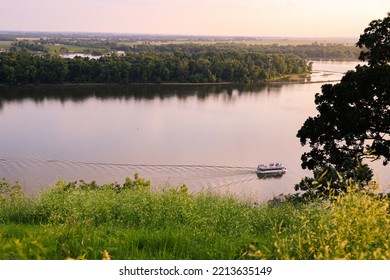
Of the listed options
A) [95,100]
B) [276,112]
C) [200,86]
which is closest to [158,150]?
[276,112]

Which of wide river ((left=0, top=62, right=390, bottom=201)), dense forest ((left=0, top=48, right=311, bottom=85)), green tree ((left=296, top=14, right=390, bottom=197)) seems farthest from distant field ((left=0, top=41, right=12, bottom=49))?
green tree ((left=296, top=14, right=390, bottom=197))

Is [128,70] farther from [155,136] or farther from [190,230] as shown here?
[190,230]

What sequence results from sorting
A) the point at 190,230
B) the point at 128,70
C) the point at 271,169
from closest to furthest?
the point at 190,230
the point at 271,169
the point at 128,70

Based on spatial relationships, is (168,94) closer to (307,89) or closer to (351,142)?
(307,89)

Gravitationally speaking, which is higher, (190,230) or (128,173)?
(190,230)

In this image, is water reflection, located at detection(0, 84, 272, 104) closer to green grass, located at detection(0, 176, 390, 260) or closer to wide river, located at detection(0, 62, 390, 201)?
wide river, located at detection(0, 62, 390, 201)

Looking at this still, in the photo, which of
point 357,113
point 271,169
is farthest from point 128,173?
point 357,113

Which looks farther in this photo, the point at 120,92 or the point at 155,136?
the point at 120,92
